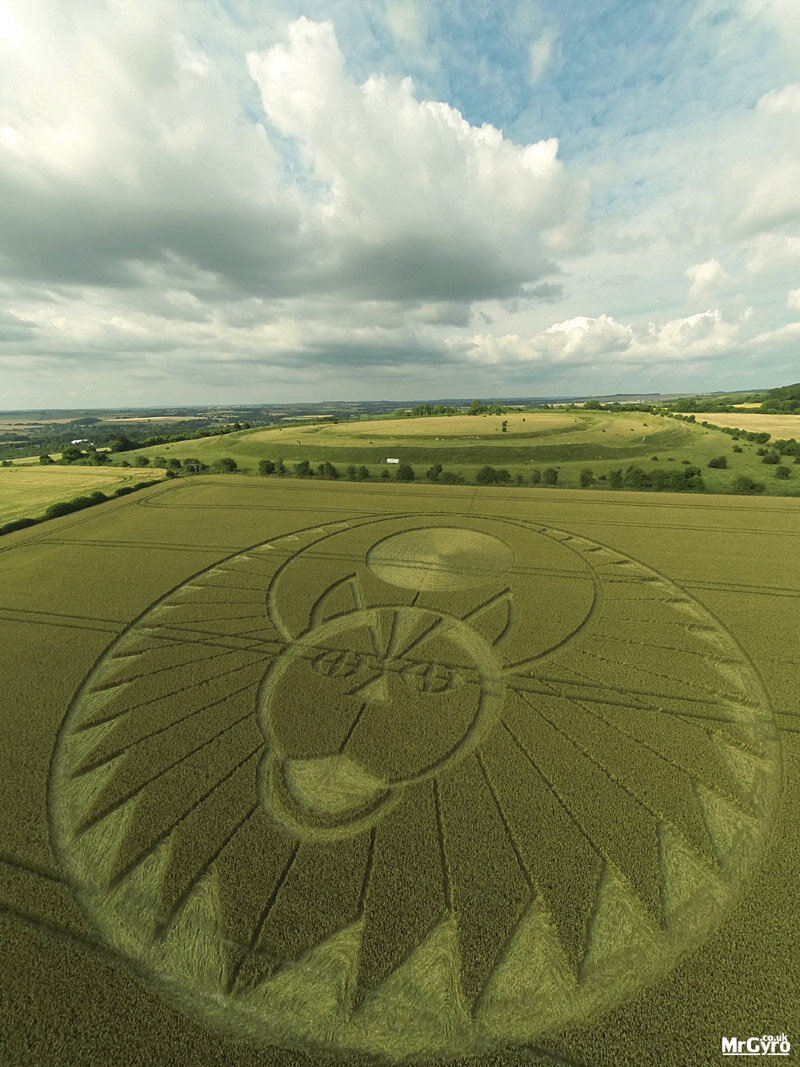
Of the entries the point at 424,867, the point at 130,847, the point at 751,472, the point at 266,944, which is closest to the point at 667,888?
the point at 424,867

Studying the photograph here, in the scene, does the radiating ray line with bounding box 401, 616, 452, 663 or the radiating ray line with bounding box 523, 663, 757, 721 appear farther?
the radiating ray line with bounding box 401, 616, 452, 663

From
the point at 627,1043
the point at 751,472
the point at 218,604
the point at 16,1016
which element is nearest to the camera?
the point at 627,1043

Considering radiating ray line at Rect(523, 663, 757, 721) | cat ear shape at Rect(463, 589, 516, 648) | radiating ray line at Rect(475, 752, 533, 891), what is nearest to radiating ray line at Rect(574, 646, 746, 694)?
radiating ray line at Rect(523, 663, 757, 721)

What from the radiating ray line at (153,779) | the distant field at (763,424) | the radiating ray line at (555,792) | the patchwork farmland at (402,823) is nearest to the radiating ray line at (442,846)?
the patchwork farmland at (402,823)

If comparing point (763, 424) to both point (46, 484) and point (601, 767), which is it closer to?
point (601, 767)

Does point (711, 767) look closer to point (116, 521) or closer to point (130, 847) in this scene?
→ point (130, 847)

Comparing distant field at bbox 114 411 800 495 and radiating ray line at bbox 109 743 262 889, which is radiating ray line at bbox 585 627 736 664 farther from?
distant field at bbox 114 411 800 495
